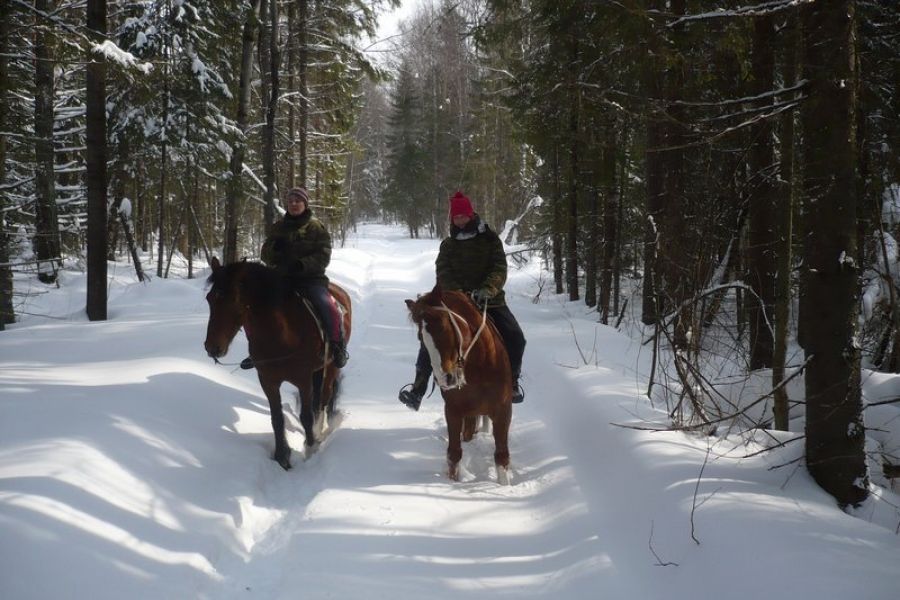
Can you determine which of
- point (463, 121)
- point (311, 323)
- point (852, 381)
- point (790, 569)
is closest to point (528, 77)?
point (311, 323)

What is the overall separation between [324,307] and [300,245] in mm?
851

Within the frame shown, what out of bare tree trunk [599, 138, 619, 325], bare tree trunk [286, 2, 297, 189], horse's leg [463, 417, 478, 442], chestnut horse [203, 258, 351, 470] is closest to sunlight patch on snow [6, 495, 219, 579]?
chestnut horse [203, 258, 351, 470]

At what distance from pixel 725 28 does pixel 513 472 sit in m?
5.05

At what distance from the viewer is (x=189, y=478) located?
4453mm

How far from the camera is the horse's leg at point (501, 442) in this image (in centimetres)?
511

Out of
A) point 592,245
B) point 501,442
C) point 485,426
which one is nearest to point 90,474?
point 501,442

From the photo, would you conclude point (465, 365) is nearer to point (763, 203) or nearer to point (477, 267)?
point (477, 267)

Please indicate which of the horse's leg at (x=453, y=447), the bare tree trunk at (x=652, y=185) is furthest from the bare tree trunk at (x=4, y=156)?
the bare tree trunk at (x=652, y=185)

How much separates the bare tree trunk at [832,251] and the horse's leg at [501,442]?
2.41m

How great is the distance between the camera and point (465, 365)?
193 inches

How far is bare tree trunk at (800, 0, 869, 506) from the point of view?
3.55 m

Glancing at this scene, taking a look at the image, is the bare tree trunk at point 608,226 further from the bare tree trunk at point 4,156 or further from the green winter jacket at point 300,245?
the bare tree trunk at point 4,156

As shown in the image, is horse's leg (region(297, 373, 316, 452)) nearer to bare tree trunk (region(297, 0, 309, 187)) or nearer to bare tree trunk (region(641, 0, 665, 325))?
bare tree trunk (region(641, 0, 665, 325))

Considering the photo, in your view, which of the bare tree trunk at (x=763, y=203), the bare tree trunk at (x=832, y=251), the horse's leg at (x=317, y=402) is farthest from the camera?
the bare tree trunk at (x=763, y=203)
